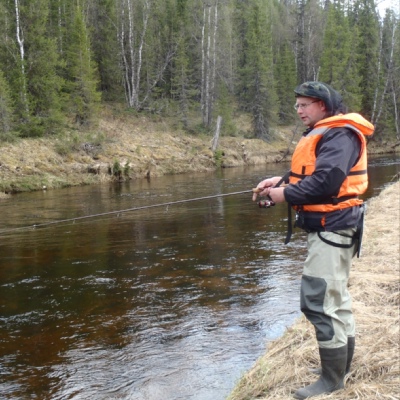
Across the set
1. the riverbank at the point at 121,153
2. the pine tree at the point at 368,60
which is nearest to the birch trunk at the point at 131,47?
the riverbank at the point at 121,153

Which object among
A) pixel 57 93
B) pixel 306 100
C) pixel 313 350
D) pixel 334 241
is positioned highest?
pixel 57 93

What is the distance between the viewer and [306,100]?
2.99 metres

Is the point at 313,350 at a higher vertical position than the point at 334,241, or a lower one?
lower

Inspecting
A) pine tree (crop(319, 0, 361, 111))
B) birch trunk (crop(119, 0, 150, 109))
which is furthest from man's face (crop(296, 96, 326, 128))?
pine tree (crop(319, 0, 361, 111))

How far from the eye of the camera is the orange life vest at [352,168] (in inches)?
110

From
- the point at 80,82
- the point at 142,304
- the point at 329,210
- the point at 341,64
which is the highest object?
the point at 341,64

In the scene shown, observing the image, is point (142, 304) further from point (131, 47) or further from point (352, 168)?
point (131, 47)

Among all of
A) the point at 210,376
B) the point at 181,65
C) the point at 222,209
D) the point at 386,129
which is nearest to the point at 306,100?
the point at 210,376

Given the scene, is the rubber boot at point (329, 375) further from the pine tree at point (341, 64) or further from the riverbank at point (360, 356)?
A: the pine tree at point (341, 64)

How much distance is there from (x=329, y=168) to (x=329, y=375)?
1.31m

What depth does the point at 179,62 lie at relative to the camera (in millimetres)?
→ 34688

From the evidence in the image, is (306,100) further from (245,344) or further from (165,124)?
(165,124)

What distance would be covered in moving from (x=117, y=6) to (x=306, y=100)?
35.7 m

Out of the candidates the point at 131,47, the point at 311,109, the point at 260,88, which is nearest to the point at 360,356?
the point at 311,109
